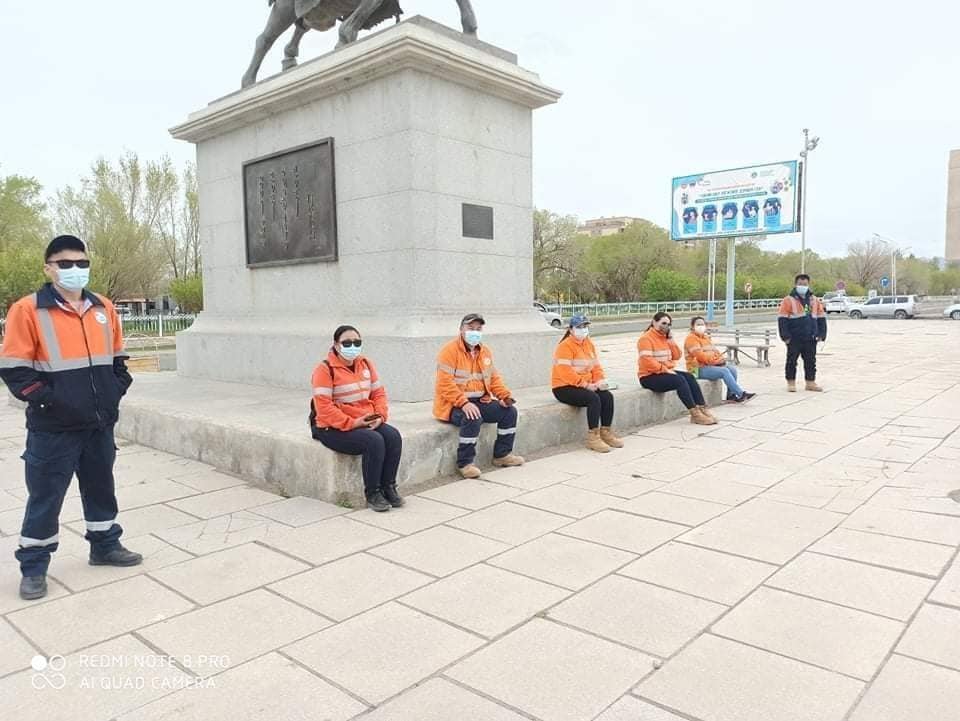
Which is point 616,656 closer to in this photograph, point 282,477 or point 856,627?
point 856,627

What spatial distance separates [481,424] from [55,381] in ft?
10.7

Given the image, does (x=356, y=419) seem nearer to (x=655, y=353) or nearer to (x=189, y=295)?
(x=655, y=353)

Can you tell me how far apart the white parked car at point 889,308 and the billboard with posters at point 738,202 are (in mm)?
22782

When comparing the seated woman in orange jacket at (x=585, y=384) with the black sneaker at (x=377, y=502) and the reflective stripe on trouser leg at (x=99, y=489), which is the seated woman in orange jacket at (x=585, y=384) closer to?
the black sneaker at (x=377, y=502)

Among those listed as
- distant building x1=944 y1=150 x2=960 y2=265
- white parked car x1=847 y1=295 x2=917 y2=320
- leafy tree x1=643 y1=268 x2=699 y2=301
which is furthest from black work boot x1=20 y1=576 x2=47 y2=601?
leafy tree x1=643 y1=268 x2=699 y2=301

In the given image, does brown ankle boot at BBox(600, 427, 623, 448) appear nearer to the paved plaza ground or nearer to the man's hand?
the paved plaza ground

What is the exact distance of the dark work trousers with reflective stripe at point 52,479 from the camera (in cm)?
371

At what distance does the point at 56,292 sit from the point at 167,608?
1.74m

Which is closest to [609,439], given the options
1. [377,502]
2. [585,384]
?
[585,384]

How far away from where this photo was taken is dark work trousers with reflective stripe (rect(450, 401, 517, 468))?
5.88 meters

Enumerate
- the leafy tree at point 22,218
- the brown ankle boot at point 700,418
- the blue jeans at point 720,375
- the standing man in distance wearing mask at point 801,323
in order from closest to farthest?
the brown ankle boot at point 700,418, the blue jeans at point 720,375, the standing man in distance wearing mask at point 801,323, the leafy tree at point 22,218

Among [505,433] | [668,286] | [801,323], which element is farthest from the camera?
[668,286]

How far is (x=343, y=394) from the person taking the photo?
516cm

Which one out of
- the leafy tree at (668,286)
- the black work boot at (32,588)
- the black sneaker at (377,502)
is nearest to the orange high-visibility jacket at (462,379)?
the black sneaker at (377,502)
